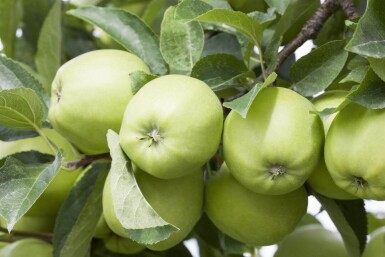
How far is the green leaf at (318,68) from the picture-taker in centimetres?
98

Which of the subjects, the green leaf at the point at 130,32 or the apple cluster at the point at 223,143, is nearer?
the apple cluster at the point at 223,143

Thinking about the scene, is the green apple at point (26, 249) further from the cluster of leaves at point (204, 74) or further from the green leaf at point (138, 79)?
the green leaf at point (138, 79)

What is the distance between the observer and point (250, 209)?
98 cm

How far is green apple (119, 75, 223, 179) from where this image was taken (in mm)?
866

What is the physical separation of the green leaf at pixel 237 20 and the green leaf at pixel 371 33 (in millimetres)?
172

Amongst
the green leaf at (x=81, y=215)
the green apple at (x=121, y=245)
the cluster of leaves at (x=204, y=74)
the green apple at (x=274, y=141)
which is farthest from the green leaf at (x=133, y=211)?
the green apple at (x=121, y=245)

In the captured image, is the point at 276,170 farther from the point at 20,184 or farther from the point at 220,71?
the point at 20,184

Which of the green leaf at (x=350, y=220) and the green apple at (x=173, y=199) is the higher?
the green apple at (x=173, y=199)

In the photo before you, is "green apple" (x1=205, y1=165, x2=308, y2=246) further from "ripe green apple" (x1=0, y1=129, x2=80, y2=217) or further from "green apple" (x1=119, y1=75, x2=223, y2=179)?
"ripe green apple" (x1=0, y1=129, x2=80, y2=217)

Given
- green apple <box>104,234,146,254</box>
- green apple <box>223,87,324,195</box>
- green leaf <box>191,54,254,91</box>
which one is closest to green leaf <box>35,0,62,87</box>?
green apple <box>104,234,146,254</box>

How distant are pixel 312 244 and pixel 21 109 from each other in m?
0.49

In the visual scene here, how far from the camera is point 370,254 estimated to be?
1.11 m

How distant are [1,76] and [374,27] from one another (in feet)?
1.84

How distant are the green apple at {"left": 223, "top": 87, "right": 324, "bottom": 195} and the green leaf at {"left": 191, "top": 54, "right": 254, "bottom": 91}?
0.39 ft
